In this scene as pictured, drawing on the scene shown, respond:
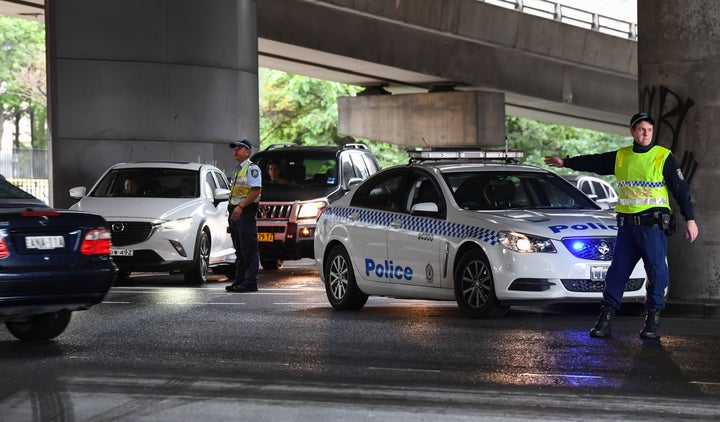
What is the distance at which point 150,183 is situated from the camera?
19.6 meters

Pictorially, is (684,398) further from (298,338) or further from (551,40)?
(551,40)

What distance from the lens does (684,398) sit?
340 inches

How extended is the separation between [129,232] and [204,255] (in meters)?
1.26

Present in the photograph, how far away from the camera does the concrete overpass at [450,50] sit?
112 feet

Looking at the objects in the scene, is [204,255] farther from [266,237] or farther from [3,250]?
[3,250]

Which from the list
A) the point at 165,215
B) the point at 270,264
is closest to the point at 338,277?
the point at 165,215

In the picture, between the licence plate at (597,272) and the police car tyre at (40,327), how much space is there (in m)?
4.61

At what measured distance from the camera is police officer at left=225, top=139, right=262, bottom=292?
17344mm

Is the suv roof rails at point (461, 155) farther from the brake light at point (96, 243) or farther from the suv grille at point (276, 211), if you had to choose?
the suv grille at point (276, 211)

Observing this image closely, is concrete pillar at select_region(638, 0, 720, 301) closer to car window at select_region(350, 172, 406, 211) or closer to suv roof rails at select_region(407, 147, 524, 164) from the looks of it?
suv roof rails at select_region(407, 147, 524, 164)

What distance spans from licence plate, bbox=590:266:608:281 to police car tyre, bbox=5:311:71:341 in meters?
4.61

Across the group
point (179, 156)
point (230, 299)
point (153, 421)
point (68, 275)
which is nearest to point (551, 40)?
point (179, 156)

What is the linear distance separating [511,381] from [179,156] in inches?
655

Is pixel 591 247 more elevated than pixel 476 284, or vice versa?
pixel 591 247
